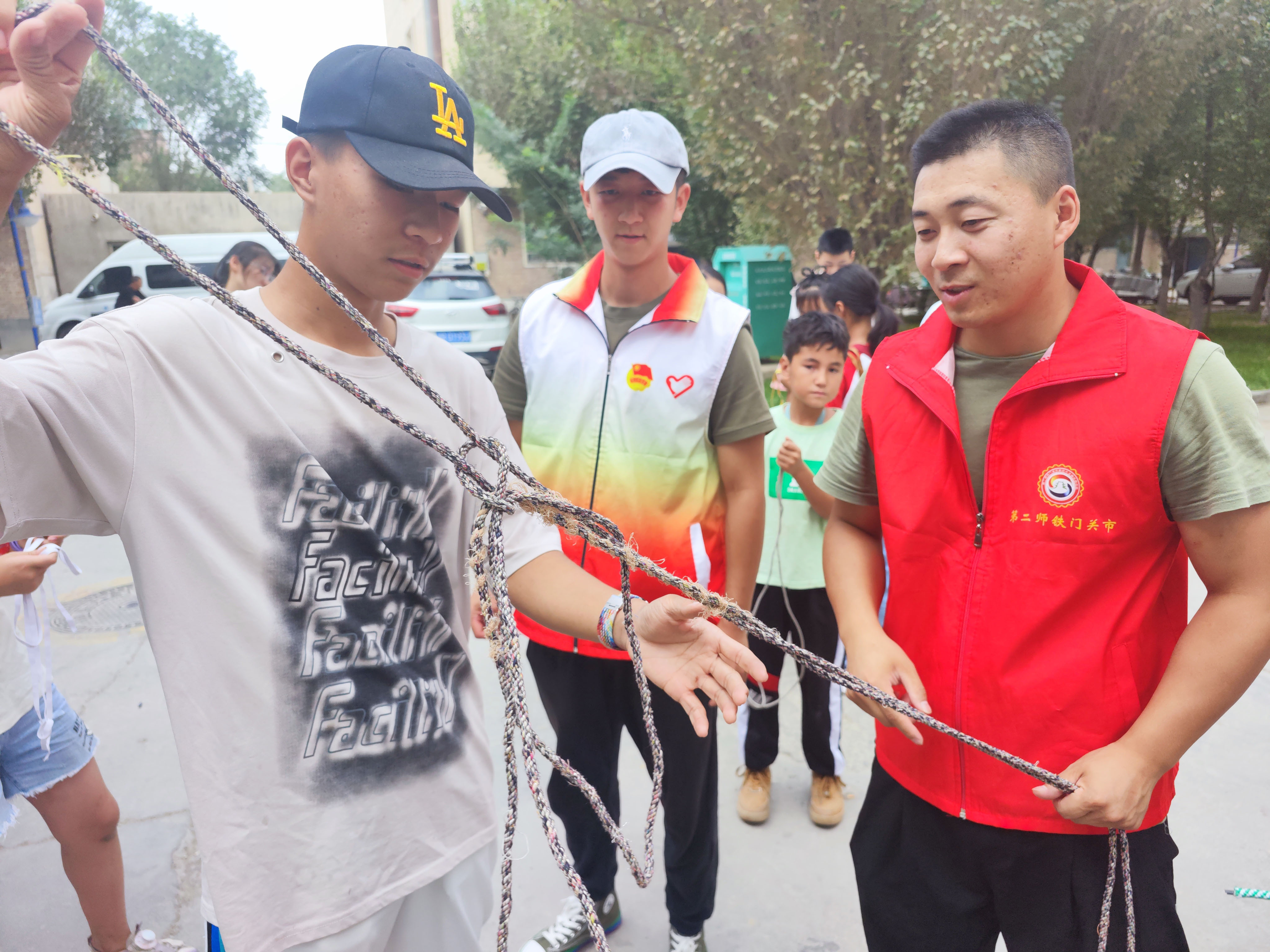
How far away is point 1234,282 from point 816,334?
2487 centimetres

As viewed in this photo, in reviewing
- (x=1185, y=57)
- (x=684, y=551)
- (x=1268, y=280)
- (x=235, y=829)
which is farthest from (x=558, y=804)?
(x=1268, y=280)

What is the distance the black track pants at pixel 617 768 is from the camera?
2127 millimetres

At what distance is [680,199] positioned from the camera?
7.50 ft

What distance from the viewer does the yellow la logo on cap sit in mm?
1304

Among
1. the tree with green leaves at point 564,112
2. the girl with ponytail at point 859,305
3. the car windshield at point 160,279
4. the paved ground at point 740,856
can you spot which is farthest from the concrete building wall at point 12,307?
the girl with ponytail at point 859,305

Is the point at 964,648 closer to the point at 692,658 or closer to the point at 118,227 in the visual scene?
the point at 692,658

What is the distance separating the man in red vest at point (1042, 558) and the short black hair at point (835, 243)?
3.40 m

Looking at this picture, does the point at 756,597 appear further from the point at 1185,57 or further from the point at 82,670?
the point at 1185,57

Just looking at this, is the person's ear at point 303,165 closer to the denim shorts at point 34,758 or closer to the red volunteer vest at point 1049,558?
the red volunteer vest at point 1049,558

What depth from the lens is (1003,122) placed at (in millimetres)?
1393

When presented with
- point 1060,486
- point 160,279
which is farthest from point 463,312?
point 1060,486

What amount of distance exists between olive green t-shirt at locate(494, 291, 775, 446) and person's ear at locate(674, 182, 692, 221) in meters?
0.23

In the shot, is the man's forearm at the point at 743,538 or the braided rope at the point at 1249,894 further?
the man's forearm at the point at 743,538

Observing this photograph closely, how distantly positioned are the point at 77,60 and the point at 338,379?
48 cm
